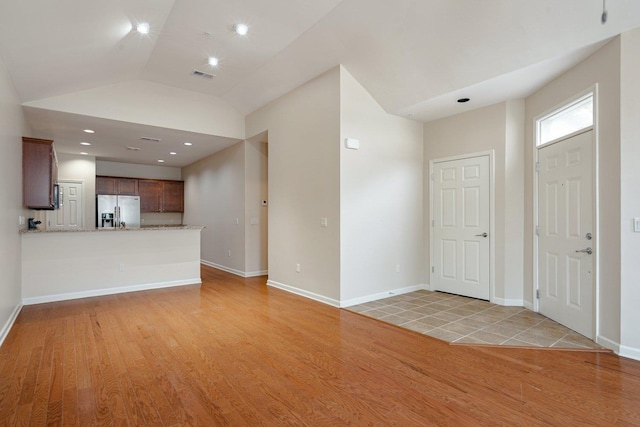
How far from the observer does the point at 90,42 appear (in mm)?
3633

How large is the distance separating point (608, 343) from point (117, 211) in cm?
987

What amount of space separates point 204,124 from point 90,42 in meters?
2.59

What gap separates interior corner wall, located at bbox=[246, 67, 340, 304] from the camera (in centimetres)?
461

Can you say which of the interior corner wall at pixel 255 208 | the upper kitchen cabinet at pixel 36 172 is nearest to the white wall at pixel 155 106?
the interior corner wall at pixel 255 208

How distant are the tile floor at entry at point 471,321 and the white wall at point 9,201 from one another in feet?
12.5

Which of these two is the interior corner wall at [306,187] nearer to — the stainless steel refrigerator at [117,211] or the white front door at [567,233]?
the white front door at [567,233]

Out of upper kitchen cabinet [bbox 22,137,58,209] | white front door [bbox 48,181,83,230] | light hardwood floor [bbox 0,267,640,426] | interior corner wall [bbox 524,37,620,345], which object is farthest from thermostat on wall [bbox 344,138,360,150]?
white front door [bbox 48,181,83,230]

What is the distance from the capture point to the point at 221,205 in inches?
303

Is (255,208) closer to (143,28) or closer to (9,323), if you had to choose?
(143,28)

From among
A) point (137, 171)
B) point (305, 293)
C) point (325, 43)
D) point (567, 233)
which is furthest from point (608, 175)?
point (137, 171)

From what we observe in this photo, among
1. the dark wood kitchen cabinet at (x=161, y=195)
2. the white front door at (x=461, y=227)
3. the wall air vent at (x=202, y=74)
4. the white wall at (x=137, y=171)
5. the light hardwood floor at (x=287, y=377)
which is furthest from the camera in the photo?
the dark wood kitchen cabinet at (x=161, y=195)

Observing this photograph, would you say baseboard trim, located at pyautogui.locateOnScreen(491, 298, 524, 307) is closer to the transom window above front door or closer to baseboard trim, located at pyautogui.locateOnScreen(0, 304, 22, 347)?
the transom window above front door

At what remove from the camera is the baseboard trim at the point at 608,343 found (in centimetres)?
298

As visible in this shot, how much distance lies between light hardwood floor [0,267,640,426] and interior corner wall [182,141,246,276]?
3141 mm
